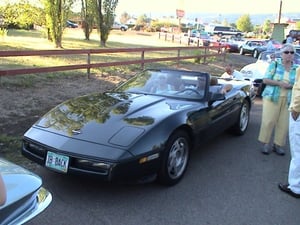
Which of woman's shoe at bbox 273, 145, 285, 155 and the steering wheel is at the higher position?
the steering wheel

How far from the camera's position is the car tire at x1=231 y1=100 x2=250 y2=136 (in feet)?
21.6

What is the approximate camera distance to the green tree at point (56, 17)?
2002 cm

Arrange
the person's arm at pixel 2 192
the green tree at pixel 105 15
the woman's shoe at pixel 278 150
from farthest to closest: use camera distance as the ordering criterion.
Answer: the green tree at pixel 105 15 < the woman's shoe at pixel 278 150 < the person's arm at pixel 2 192

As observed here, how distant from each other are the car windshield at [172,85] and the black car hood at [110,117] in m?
0.25

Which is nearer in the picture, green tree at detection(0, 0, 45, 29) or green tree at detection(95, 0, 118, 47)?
green tree at detection(0, 0, 45, 29)

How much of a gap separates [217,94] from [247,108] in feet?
5.85

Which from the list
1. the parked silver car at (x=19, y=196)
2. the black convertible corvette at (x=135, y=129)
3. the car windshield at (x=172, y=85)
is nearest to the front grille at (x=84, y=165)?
the black convertible corvette at (x=135, y=129)

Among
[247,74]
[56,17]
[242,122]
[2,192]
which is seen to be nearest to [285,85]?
[242,122]

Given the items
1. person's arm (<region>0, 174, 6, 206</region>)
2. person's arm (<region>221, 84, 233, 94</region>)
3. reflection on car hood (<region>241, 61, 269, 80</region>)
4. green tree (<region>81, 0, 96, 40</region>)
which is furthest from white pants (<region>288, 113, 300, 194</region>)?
green tree (<region>81, 0, 96, 40</region>)

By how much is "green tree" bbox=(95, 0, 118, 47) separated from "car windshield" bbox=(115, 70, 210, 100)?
20133 mm

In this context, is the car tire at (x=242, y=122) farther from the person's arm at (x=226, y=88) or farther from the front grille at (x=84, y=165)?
the front grille at (x=84, y=165)

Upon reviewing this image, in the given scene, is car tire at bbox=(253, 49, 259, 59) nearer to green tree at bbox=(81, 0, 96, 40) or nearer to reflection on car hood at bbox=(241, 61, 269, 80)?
green tree at bbox=(81, 0, 96, 40)

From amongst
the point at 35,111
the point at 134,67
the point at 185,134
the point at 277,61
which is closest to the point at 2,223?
the point at 185,134

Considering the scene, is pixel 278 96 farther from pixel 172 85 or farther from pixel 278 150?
pixel 172 85
